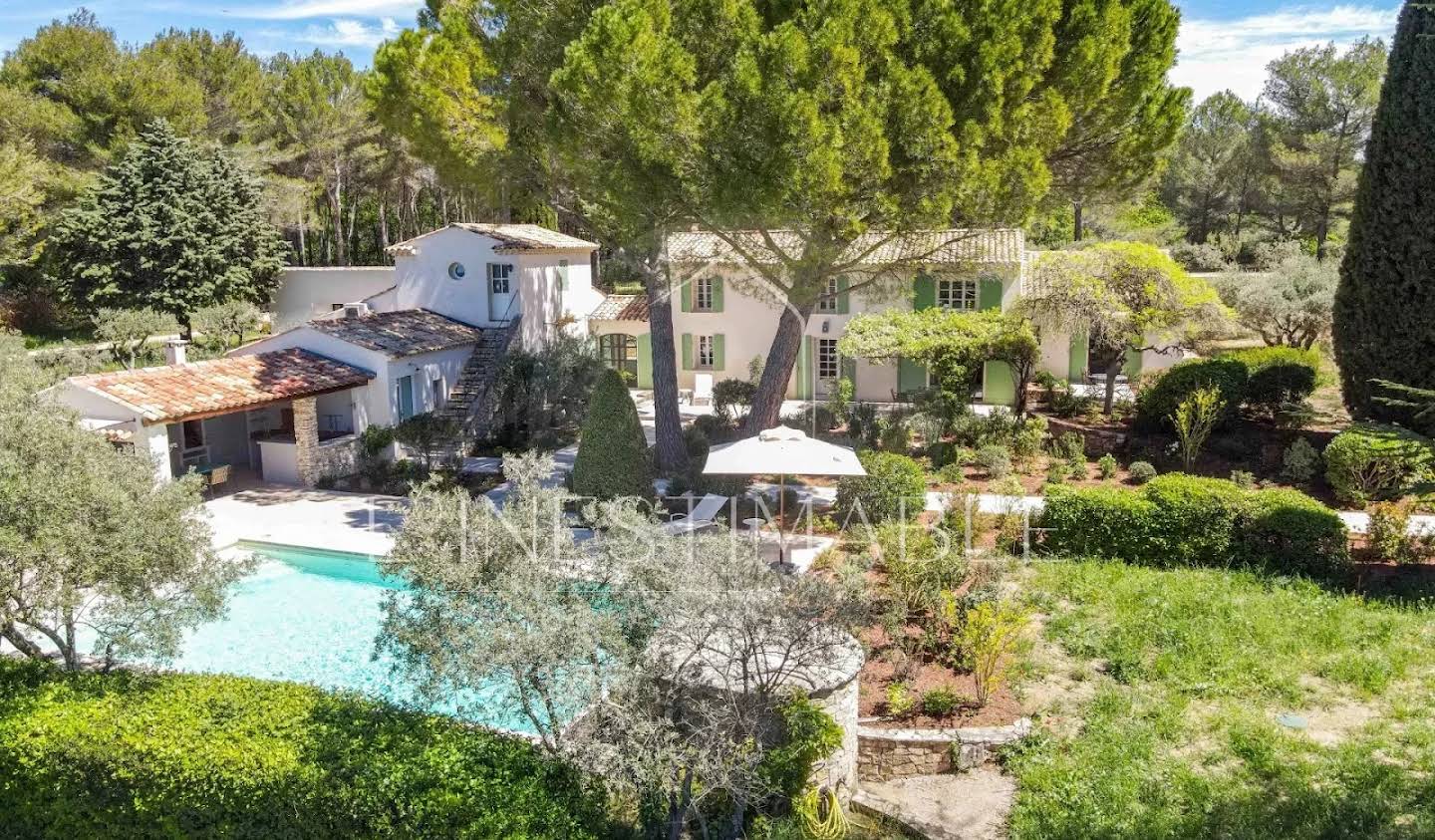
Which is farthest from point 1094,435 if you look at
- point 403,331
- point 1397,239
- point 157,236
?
point 157,236

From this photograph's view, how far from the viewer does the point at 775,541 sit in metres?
16.0

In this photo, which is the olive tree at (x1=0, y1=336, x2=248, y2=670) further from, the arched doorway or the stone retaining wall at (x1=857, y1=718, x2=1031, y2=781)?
the arched doorway

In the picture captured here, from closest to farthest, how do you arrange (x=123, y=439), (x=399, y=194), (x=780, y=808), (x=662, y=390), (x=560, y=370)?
(x=780, y=808) < (x=123, y=439) < (x=662, y=390) < (x=560, y=370) < (x=399, y=194)

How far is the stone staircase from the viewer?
23.7 m

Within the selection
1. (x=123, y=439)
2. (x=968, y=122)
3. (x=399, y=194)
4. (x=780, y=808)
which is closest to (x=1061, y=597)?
(x=780, y=808)

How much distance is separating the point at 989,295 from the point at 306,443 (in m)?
17.9

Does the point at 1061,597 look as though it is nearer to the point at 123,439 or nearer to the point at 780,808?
the point at 780,808

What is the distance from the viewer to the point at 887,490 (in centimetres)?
1605

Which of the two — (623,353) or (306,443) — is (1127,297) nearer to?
(623,353)

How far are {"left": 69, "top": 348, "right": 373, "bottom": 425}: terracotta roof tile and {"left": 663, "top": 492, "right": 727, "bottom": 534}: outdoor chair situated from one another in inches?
344

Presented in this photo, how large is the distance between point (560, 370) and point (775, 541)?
997cm

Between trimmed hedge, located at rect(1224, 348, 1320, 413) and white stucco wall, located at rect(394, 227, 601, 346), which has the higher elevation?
white stucco wall, located at rect(394, 227, 601, 346)

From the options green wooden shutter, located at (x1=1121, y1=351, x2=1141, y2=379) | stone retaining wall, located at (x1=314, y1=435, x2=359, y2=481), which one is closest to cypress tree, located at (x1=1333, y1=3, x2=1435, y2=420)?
green wooden shutter, located at (x1=1121, y1=351, x2=1141, y2=379)

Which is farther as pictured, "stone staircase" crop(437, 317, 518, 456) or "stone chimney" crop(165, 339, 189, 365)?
"stone staircase" crop(437, 317, 518, 456)
